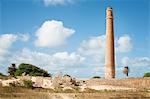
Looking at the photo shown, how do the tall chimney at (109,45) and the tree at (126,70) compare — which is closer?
the tall chimney at (109,45)

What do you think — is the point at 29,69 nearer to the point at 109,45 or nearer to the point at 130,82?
the point at 109,45

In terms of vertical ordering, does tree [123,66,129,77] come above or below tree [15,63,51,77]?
below

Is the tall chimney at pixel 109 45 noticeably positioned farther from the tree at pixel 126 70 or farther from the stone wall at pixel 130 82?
the tree at pixel 126 70

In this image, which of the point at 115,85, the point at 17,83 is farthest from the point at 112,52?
the point at 17,83

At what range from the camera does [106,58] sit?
41750mm

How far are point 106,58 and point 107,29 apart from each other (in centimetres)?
377

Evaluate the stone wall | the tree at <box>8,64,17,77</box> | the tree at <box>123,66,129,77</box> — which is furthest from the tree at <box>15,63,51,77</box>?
the stone wall

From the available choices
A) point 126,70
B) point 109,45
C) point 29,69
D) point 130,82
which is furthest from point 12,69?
point 130,82

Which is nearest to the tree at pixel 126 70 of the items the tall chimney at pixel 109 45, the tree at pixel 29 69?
the tall chimney at pixel 109 45

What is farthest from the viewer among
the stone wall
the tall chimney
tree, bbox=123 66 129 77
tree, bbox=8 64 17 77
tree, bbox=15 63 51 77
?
tree, bbox=15 63 51 77

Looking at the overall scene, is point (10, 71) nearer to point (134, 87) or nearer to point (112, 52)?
point (112, 52)

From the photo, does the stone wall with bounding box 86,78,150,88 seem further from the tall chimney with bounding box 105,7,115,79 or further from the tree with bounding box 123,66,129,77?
the tree with bounding box 123,66,129,77

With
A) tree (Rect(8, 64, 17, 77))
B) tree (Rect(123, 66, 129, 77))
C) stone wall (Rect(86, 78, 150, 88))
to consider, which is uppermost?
tree (Rect(8, 64, 17, 77))

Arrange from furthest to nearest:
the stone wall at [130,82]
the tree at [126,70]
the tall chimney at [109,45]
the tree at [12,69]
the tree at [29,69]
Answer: the tree at [29,69] < the tree at [12,69] < the tree at [126,70] < the tall chimney at [109,45] < the stone wall at [130,82]
